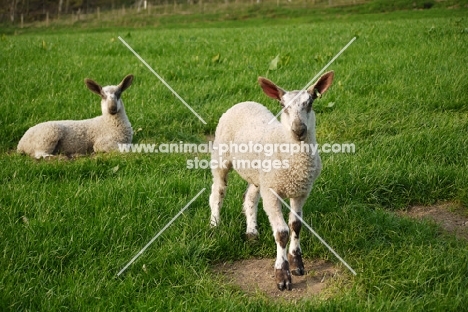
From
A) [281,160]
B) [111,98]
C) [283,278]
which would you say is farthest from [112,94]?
[283,278]

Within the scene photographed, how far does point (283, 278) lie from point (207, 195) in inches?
61.8

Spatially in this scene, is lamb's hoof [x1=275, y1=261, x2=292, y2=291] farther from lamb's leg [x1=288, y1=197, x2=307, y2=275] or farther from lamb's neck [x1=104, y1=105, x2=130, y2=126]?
lamb's neck [x1=104, y1=105, x2=130, y2=126]

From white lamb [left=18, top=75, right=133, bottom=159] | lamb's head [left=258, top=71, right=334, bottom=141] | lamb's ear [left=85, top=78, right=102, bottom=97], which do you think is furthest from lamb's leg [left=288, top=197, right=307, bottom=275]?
lamb's ear [left=85, top=78, right=102, bottom=97]

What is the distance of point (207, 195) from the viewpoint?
16.0ft

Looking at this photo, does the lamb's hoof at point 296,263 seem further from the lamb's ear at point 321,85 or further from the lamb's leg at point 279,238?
the lamb's ear at point 321,85

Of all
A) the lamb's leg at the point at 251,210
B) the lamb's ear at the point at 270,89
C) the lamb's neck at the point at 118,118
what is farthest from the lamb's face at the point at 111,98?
the lamb's ear at the point at 270,89

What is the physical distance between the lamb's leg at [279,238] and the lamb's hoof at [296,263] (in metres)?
0.18

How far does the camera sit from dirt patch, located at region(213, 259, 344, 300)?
11.5ft

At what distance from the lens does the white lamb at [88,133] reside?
650 cm

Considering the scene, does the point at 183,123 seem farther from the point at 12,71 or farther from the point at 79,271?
the point at 12,71

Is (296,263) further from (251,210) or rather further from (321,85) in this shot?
(321,85)

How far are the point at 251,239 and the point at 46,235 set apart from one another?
175 centimetres

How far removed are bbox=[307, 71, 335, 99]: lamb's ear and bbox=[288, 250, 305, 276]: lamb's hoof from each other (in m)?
1.28

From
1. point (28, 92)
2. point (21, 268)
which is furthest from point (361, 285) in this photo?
point (28, 92)
